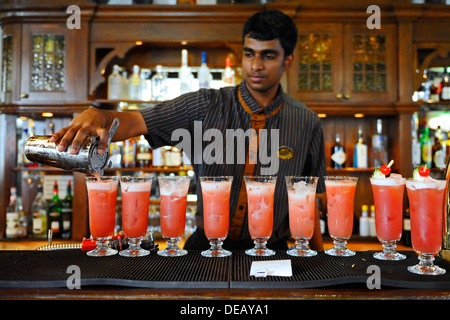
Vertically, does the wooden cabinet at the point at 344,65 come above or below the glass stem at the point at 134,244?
above

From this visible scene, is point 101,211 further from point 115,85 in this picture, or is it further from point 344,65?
point 344,65

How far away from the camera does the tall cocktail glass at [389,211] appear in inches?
50.2

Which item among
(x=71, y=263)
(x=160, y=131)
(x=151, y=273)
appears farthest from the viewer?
(x=160, y=131)

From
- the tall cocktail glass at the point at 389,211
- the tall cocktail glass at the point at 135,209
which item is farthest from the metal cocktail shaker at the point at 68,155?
the tall cocktail glass at the point at 389,211

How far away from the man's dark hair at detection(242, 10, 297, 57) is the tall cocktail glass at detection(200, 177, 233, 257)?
810 millimetres

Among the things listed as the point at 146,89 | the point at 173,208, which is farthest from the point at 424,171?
the point at 146,89

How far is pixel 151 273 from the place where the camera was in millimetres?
1044

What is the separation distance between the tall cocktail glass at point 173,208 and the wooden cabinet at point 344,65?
202cm

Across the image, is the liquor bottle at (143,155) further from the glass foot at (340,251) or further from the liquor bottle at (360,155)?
the glass foot at (340,251)

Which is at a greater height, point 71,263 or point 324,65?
point 324,65

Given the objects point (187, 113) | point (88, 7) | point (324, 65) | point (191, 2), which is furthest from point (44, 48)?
point (324, 65)

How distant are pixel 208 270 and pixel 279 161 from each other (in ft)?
2.99
